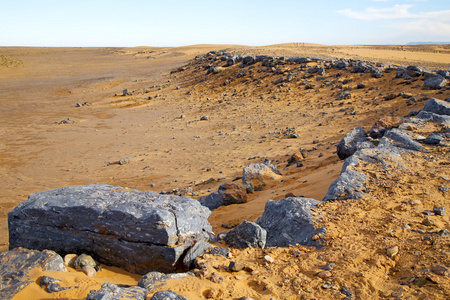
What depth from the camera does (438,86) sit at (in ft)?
37.9

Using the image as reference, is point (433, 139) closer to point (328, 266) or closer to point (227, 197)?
point (227, 197)

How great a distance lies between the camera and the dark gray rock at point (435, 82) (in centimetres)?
1154

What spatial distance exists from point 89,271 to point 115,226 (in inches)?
19.9

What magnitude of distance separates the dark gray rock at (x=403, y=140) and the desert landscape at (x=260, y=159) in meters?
0.14

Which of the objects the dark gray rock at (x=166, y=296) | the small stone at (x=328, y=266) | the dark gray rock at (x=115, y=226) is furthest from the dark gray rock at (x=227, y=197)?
the dark gray rock at (x=166, y=296)

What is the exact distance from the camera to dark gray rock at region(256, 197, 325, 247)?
3.79 metres

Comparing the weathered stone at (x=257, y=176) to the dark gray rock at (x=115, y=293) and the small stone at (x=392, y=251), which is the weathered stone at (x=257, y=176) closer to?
the small stone at (x=392, y=251)

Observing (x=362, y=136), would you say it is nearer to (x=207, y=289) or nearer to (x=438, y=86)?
(x=207, y=289)

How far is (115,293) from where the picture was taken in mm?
2750

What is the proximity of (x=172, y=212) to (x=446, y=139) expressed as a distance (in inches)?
203

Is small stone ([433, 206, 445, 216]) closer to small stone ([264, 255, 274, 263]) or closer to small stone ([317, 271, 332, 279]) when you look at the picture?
small stone ([317, 271, 332, 279])

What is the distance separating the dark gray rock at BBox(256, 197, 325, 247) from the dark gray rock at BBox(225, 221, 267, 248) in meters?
0.22

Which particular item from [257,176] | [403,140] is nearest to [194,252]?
[257,176]

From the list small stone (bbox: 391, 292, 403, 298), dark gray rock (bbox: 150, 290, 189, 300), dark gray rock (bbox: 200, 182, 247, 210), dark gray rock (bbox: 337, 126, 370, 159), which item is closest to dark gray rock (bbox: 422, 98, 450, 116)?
dark gray rock (bbox: 337, 126, 370, 159)
